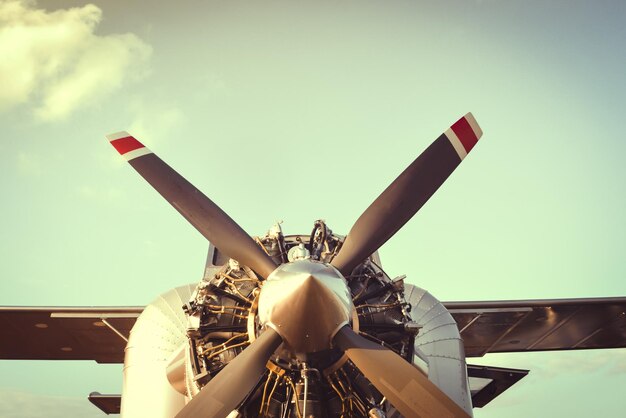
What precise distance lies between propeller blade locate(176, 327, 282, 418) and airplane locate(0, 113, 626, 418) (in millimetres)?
11

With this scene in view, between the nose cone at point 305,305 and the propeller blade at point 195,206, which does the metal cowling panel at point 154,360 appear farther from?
the nose cone at point 305,305

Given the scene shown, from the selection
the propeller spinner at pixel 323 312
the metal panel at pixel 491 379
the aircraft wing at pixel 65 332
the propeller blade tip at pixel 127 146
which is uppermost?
the propeller blade tip at pixel 127 146

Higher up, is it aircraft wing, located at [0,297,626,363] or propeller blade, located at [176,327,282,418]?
aircraft wing, located at [0,297,626,363]

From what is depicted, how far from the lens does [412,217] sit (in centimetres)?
718

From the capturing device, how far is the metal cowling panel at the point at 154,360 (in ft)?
26.5

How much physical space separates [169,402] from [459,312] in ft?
22.1

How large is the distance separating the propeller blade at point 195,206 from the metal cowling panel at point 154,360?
7.09ft

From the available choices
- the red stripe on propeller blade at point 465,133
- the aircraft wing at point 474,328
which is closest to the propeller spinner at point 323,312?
the red stripe on propeller blade at point 465,133

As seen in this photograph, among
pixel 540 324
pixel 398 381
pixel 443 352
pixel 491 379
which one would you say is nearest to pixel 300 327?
pixel 398 381

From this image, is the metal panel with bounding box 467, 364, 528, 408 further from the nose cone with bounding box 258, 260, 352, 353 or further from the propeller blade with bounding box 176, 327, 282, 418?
the propeller blade with bounding box 176, 327, 282, 418

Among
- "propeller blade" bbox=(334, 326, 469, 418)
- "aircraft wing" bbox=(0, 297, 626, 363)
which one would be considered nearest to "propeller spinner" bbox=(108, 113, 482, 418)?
"propeller blade" bbox=(334, 326, 469, 418)

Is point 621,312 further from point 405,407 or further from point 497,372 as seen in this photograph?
point 405,407

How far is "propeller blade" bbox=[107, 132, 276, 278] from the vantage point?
→ 682 cm

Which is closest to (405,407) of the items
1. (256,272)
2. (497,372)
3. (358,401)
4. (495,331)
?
(358,401)
